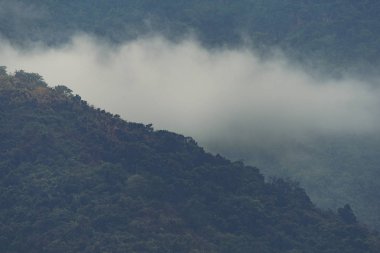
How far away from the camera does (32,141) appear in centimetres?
10662

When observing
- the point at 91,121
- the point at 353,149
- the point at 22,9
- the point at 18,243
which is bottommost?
the point at 18,243

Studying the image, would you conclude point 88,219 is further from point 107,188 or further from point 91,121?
point 91,121

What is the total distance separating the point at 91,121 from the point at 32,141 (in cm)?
799

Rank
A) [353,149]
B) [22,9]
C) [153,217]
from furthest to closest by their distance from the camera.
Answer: [22,9] < [353,149] < [153,217]

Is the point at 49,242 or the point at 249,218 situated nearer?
the point at 49,242

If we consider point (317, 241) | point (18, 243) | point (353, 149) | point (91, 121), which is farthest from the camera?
point (353, 149)

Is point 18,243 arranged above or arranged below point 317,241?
below

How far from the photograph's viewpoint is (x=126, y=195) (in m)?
99.2

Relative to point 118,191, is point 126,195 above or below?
below

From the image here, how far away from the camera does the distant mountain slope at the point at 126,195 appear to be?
305ft

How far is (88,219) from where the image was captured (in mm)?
94062

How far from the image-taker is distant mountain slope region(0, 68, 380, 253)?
92.9 metres

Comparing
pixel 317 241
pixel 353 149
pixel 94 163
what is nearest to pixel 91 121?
pixel 94 163

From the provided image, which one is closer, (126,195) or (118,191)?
(126,195)
